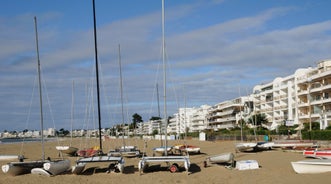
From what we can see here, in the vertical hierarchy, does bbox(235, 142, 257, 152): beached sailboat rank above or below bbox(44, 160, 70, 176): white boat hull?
below

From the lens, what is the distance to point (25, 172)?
20.4 metres

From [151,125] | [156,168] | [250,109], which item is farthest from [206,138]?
[151,125]

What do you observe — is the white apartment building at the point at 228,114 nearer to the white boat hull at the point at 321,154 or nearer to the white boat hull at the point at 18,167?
the white boat hull at the point at 321,154

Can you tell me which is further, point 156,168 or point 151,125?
point 151,125

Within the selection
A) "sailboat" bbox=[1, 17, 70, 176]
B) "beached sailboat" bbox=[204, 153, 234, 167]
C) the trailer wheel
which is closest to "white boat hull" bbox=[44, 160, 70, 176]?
"sailboat" bbox=[1, 17, 70, 176]

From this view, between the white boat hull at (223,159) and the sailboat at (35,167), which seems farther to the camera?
the white boat hull at (223,159)

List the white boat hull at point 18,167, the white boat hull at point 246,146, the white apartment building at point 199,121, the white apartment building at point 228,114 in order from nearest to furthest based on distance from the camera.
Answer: the white boat hull at point 18,167, the white boat hull at point 246,146, the white apartment building at point 228,114, the white apartment building at point 199,121

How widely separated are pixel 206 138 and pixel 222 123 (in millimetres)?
47698

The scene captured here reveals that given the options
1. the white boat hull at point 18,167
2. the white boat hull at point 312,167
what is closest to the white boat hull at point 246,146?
Result: the white boat hull at point 312,167

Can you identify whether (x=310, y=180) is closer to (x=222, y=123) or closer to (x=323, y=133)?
(x=323, y=133)

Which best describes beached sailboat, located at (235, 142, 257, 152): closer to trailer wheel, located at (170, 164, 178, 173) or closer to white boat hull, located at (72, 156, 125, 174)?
trailer wheel, located at (170, 164, 178, 173)

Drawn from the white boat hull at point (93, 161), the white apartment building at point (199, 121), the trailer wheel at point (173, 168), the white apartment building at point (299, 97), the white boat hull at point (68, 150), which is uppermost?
the white apartment building at point (299, 97)

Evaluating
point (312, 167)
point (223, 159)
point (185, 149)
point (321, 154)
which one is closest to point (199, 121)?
point (185, 149)

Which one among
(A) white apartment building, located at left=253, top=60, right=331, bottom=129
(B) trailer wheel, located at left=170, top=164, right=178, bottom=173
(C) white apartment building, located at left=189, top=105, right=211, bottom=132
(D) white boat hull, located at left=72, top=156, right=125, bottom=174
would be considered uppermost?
(A) white apartment building, located at left=253, top=60, right=331, bottom=129
